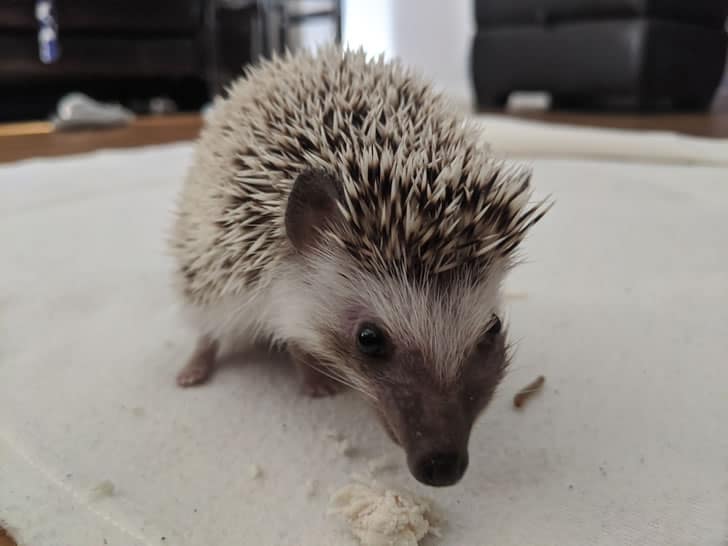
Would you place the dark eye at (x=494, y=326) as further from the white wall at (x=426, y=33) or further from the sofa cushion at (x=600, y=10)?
the white wall at (x=426, y=33)

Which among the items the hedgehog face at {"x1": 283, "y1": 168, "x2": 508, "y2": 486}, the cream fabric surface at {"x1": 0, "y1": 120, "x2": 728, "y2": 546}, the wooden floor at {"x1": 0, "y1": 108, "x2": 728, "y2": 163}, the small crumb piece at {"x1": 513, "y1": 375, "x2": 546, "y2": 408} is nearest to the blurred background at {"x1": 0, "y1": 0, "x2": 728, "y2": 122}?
the wooden floor at {"x1": 0, "y1": 108, "x2": 728, "y2": 163}

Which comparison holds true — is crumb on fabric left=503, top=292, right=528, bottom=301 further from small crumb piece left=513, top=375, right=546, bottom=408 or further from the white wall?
the white wall

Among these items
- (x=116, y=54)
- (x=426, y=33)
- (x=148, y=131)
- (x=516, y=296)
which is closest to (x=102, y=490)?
(x=516, y=296)

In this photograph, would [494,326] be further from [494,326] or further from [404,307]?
[404,307]

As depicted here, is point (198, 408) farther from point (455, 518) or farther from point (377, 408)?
point (455, 518)

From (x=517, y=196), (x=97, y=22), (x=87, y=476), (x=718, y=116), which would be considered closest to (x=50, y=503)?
(x=87, y=476)

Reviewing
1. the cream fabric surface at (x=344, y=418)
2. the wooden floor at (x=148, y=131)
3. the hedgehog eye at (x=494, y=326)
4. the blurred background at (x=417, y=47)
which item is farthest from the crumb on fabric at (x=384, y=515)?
the blurred background at (x=417, y=47)

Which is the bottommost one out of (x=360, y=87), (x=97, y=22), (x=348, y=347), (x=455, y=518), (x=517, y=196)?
(x=455, y=518)
